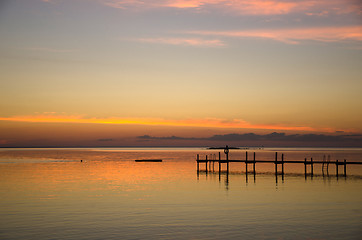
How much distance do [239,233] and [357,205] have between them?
59.2ft

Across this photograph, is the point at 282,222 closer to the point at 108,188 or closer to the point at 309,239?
the point at 309,239

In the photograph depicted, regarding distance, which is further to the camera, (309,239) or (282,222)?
(282,222)

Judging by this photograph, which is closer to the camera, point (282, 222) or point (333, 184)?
point (282, 222)

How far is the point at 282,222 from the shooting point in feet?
102

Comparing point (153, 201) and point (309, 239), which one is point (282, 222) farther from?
point (153, 201)

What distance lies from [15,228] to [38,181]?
34.2 metres

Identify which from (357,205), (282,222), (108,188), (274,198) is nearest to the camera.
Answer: (282,222)

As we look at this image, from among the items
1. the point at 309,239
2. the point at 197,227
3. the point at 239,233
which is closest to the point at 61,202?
the point at 197,227

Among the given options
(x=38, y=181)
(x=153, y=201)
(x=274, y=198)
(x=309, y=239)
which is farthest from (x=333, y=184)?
(x=38, y=181)

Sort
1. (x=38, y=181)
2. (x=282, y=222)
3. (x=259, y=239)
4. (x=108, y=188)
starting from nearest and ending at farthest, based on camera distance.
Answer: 1. (x=259, y=239)
2. (x=282, y=222)
3. (x=108, y=188)
4. (x=38, y=181)

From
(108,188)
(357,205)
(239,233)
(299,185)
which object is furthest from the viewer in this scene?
(299,185)

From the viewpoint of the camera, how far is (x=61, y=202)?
4041cm

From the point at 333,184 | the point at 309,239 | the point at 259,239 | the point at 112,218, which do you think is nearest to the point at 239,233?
the point at 259,239

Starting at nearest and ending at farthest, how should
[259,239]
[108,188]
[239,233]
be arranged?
[259,239]
[239,233]
[108,188]
